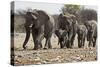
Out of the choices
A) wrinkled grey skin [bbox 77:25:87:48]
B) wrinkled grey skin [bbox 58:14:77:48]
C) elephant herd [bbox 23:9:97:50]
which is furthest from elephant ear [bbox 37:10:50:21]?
wrinkled grey skin [bbox 77:25:87:48]

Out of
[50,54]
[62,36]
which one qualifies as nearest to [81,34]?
[62,36]

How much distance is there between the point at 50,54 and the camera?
251 cm

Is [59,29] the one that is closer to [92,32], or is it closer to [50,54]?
[50,54]

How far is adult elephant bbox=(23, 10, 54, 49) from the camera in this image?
2.41 m

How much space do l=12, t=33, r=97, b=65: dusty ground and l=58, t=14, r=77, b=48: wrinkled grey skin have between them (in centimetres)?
8

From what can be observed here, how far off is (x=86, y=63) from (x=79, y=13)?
68 cm

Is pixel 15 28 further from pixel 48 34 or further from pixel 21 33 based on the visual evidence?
pixel 48 34

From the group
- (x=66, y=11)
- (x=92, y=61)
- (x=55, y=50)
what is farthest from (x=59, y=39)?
(x=92, y=61)

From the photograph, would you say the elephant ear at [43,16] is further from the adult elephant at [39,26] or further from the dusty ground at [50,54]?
the dusty ground at [50,54]

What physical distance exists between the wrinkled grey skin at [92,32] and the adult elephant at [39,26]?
545 mm

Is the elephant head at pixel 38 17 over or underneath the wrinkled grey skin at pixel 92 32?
over

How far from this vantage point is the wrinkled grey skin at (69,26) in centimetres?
259

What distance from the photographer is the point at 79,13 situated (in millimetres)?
2691

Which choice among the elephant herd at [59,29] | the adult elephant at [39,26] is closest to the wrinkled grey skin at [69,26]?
the elephant herd at [59,29]
